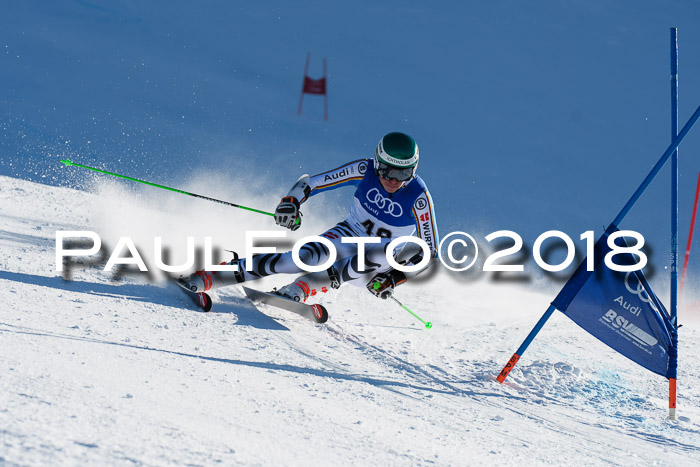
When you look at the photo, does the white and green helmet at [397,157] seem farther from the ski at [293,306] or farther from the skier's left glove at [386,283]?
the ski at [293,306]

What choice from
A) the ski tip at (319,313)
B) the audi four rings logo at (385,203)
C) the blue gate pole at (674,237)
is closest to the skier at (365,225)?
the audi four rings logo at (385,203)

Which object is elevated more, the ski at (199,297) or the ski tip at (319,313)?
the ski at (199,297)

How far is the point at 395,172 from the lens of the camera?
4879mm

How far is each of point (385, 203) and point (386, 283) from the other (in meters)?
0.65

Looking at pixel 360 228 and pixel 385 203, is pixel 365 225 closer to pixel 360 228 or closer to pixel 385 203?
pixel 360 228

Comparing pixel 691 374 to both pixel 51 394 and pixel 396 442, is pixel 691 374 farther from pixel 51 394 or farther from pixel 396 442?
pixel 51 394

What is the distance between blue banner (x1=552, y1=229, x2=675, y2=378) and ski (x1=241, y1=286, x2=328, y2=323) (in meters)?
1.92

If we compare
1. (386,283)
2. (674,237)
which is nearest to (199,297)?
(386,283)

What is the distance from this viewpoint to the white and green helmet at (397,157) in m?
4.82

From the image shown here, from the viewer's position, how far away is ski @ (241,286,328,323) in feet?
16.7

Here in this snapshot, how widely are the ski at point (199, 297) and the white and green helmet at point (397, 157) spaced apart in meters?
1.62

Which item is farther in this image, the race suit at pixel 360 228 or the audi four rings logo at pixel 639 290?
the race suit at pixel 360 228

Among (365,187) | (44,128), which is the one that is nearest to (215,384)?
(365,187)

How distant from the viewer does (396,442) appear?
109 inches
